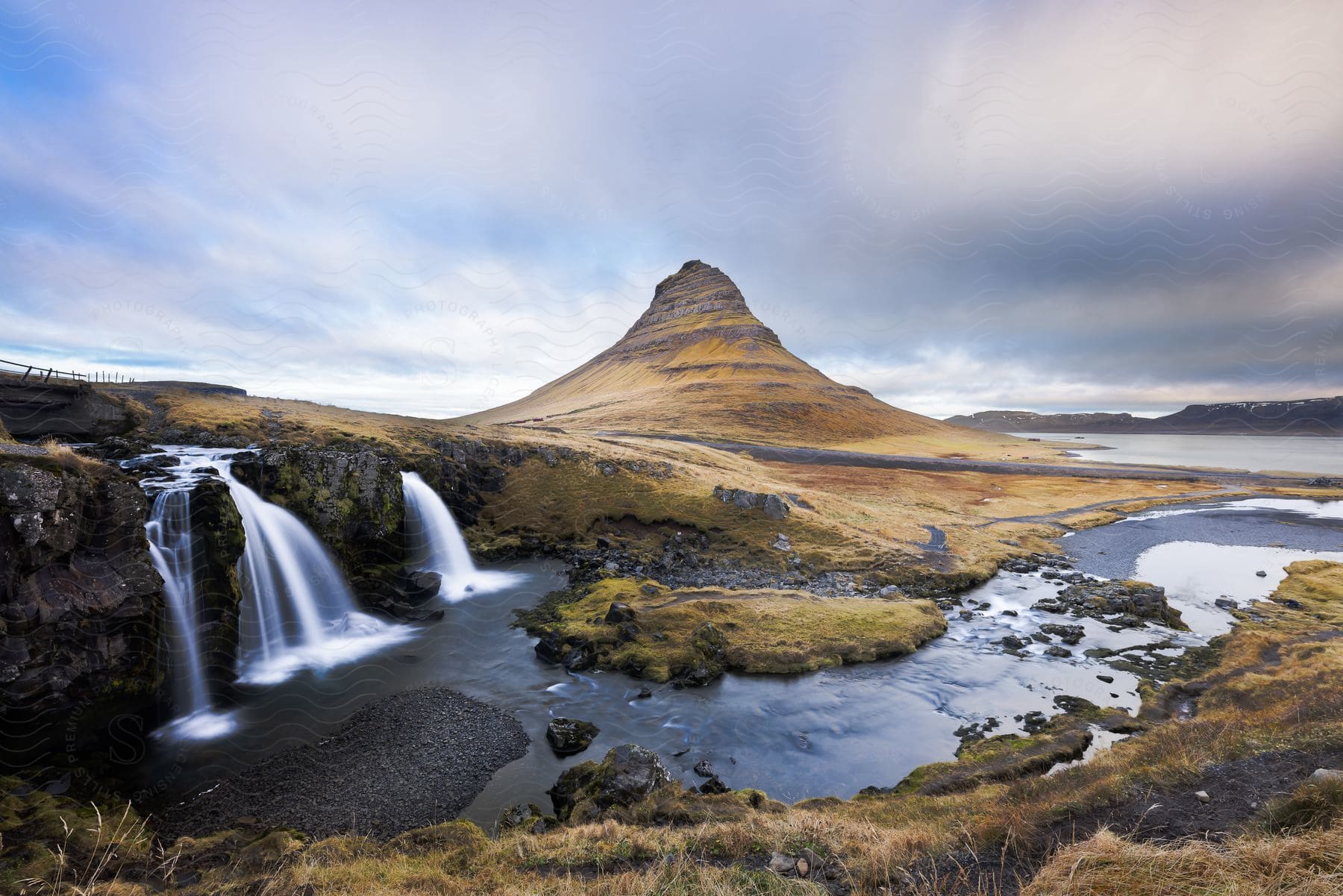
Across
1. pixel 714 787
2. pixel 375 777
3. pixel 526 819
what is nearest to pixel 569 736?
pixel 526 819

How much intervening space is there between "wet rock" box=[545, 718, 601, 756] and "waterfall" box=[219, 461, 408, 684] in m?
11.2

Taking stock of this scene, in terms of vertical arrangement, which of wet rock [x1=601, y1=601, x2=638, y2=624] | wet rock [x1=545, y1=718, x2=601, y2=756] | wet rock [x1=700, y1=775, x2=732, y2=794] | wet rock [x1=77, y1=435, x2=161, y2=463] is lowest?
wet rock [x1=700, y1=775, x2=732, y2=794]

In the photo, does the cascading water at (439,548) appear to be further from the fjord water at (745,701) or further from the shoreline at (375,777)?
the shoreline at (375,777)

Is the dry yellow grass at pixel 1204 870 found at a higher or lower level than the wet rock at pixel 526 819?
higher

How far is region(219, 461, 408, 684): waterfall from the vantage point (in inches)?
842

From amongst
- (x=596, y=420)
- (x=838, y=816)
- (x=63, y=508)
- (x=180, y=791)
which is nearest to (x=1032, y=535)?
(x=838, y=816)

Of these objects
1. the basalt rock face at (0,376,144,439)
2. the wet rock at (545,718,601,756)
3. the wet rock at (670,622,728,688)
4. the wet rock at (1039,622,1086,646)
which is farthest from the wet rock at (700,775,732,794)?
the basalt rock face at (0,376,144,439)

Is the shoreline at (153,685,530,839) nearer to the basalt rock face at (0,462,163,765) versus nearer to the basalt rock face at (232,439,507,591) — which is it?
the basalt rock face at (0,462,163,765)

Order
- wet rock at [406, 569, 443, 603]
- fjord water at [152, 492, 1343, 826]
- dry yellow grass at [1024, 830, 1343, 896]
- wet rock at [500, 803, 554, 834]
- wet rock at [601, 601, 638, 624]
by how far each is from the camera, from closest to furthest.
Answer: dry yellow grass at [1024, 830, 1343, 896], wet rock at [500, 803, 554, 834], fjord water at [152, 492, 1343, 826], wet rock at [601, 601, 638, 624], wet rock at [406, 569, 443, 603]

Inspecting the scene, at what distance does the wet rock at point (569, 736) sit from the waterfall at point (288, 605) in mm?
11157

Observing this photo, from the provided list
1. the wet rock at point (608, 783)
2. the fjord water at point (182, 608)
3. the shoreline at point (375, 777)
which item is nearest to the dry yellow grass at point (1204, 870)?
the wet rock at point (608, 783)

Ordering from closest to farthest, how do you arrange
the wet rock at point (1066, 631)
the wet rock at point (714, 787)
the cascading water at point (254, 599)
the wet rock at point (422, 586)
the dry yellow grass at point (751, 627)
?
1. the wet rock at point (714, 787)
2. the cascading water at point (254, 599)
3. the dry yellow grass at point (751, 627)
4. the wet rock at point (1066, 631)
5. the wet rock at point (422, 586)

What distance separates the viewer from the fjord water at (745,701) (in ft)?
53.1

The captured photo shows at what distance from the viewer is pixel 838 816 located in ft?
38.7
